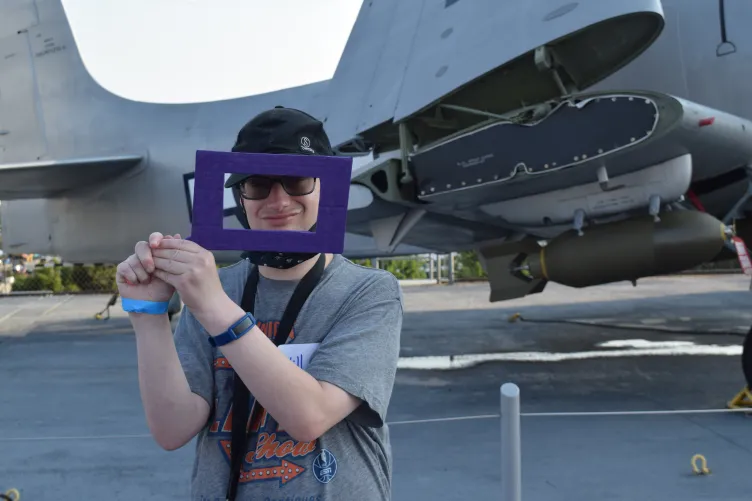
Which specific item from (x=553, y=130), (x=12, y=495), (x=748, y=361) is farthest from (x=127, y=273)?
(x=748, y=361)

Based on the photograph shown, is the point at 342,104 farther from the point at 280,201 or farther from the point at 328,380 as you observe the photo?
the point at 328,380

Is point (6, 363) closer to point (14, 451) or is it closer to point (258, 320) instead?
point (14, 451)

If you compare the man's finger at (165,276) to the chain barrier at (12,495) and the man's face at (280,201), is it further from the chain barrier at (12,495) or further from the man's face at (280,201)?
the chain barrier at (12,495)

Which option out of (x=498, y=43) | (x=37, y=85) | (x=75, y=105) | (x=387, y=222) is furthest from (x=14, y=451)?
(x=37, y=85)

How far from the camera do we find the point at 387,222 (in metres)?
7.23

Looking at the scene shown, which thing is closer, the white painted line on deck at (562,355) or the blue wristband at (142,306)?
the blue wristband at (142,306)

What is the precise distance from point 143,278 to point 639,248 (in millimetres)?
5244

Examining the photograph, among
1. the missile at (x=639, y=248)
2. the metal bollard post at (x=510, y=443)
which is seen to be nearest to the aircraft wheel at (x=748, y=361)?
the missile at (x=639, y=248)

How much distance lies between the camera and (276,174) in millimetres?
1230

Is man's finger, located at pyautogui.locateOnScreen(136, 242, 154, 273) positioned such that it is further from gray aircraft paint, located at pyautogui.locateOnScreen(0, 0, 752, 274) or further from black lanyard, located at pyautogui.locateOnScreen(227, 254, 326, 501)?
gray aircraft paint, located at pyautogui.locateOnScreen(0, 0, 752, 274)

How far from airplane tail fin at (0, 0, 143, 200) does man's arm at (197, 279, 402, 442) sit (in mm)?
10984

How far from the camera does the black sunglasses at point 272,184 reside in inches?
52.5

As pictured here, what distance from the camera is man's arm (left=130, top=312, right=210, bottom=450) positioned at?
126 centimetres

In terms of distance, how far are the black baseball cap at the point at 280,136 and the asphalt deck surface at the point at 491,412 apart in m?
2.92
